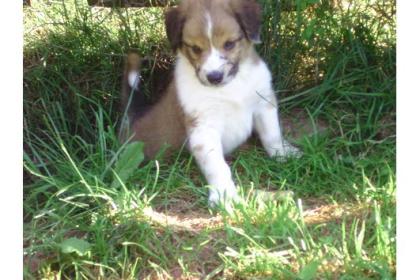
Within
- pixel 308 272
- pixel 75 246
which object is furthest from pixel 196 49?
pixel 308 272

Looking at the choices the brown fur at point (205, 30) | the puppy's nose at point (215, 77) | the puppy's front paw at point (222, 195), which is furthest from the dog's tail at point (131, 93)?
the puppy's front paw at point (222, 195)

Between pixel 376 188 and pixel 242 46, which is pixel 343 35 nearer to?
pixel 242 46

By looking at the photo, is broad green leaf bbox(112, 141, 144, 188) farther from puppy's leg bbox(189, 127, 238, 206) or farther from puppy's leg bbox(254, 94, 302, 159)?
puppy's leg bbox(254, 94, 302, 159)

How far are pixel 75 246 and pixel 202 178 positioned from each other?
1139mm

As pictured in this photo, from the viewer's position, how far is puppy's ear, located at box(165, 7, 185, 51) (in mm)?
4004

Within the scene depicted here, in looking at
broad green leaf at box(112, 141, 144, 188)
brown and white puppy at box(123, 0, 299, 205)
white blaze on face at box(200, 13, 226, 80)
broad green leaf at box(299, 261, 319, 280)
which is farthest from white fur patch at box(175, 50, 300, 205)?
broad green leaf at box(299, 261, 319, 280)

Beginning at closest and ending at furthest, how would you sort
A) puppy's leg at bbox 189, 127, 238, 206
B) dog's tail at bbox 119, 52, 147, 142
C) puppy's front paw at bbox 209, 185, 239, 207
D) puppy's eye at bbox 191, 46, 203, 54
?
puppy's front paw at bbox 209, 185, 239, 207
puppy's leg at bbox 189, 127, 238, 206
puppy's eye at bbox 191, 46, 203, 54
dog's tail at bbox 119, 52, 147, 142

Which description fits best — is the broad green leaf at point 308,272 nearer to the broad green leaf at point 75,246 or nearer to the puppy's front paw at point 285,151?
the broad green leaf at point 75,246

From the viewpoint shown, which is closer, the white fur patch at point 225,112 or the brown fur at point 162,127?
the white fur patch at point 225,112

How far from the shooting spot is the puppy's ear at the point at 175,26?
4.00 meters

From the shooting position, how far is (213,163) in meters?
3.91

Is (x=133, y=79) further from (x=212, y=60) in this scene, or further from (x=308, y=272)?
(x=308, y=272)

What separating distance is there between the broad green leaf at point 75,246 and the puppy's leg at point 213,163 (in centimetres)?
77

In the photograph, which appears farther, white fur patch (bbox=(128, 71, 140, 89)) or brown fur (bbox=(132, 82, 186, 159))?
white fur patch (bbox=(128, 71, 140, 89))
